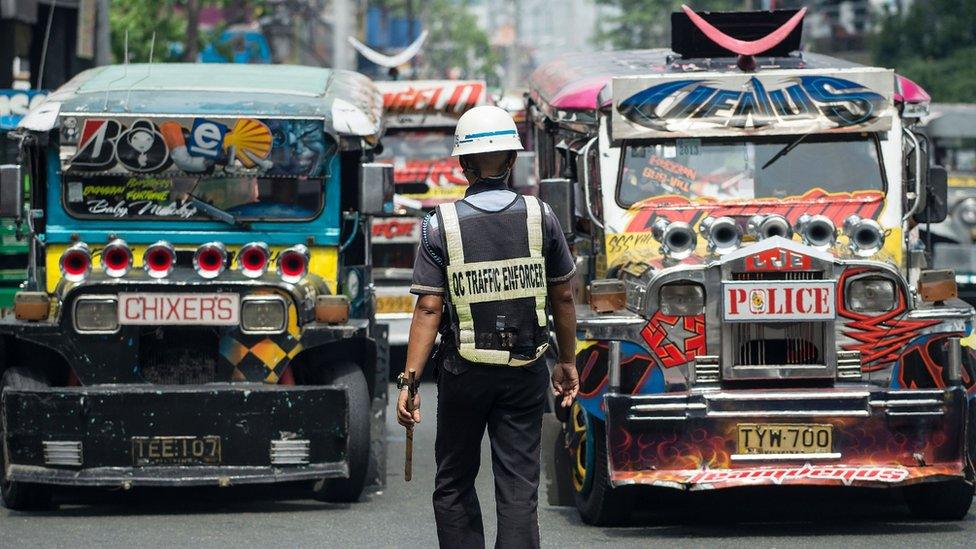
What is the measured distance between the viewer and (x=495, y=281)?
6629 mm

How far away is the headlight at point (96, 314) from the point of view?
939cm

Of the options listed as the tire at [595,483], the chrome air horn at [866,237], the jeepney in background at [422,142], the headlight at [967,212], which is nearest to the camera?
the tire at [595,483]

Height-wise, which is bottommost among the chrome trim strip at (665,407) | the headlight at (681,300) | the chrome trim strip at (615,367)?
the chrome trim strip at (665,407)

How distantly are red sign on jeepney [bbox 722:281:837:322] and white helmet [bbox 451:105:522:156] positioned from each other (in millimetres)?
2371

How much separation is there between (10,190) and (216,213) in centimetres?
117

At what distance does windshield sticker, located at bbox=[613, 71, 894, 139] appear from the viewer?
9828mm

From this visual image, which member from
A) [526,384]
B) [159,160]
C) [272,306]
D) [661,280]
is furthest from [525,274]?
[159,160]

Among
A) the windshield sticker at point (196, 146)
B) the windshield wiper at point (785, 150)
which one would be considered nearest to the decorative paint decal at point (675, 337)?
the windshield wiper at point (785, 150)

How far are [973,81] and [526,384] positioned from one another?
3179 centimetres

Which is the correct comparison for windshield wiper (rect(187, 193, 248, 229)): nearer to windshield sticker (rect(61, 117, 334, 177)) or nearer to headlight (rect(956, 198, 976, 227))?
Result: windshield sticker (rect(61, 117, 334, 177))

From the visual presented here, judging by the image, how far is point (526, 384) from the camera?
6.67 metres

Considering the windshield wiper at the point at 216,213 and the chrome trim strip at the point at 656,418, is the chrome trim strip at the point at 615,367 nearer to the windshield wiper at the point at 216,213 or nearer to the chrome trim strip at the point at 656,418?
the chrome trim strip at the point at 656,418

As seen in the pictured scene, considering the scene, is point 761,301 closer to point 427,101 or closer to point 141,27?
point 427,101

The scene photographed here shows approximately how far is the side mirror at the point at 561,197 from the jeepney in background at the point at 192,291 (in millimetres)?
968
